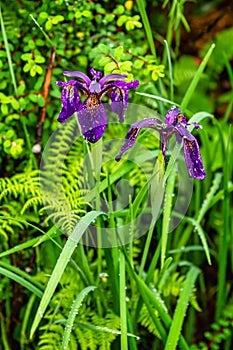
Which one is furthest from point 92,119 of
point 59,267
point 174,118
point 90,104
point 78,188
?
point 78,188

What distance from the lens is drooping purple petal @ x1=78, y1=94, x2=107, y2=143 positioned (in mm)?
→ 1261

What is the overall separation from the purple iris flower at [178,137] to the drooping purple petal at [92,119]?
7cm

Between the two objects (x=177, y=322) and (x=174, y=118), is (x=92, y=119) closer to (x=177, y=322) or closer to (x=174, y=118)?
(x=174, y=118)

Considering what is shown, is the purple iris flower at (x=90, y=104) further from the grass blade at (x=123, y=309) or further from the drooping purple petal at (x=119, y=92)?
the grass blade at (x=123, y=309)

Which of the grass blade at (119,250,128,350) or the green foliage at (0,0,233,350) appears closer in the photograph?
the grass blade at (119,250,128,350)

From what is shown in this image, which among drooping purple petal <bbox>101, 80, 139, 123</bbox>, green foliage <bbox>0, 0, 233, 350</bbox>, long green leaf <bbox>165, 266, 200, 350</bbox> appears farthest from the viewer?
green foliage <bbox>0, 0, 233, 350</bbox>

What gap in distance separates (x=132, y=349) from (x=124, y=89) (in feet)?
2.19

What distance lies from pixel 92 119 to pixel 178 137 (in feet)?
0.64

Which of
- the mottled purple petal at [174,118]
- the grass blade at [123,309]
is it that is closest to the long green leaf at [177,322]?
the grass blade at [123,309]

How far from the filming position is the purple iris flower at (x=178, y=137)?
1.25 m

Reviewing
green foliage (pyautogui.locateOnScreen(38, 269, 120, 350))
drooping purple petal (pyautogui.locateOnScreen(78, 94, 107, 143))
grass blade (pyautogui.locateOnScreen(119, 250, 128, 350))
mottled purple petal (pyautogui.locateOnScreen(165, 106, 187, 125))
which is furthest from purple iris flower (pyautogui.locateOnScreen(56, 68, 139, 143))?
green foliage (pyautogui.locateOnScreen(38, 269, 120, 350))

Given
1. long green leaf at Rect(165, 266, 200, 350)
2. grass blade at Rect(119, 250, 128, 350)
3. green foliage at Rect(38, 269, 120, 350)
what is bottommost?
green foliage at Rect(38, 269, 120, 350)

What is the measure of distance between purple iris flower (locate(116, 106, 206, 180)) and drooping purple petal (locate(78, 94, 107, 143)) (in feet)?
0.21

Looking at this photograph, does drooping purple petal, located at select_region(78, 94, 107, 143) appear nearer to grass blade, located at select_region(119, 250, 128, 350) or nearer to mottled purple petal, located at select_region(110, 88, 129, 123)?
mottled purple petal, located at select_region(110, 88, 129, 123)
